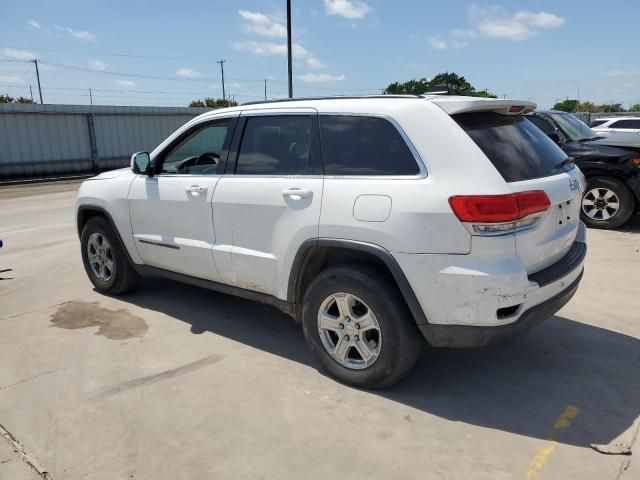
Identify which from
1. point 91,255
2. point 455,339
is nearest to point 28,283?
point 91,255

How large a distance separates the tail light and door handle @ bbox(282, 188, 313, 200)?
0.97 meters

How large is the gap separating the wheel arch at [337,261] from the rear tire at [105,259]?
7.29 ft

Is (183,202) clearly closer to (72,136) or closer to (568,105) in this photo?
(72,136)

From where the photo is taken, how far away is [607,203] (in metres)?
8.07

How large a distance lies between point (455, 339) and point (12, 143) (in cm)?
1903

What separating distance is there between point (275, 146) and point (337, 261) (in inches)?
37.9

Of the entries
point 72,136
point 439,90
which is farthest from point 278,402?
point 72,136

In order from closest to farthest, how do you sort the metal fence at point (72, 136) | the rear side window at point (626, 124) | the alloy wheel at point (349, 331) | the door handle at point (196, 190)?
the alloy wheel at point (349, 331)
the door handle at point (196, 190)
the rear side window at point (626, 124)
the metal fence at point (72, 136)

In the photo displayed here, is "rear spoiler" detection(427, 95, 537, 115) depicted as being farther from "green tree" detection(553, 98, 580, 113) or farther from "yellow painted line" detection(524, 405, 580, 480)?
"green tree" detection(553, 98, 580, 113)

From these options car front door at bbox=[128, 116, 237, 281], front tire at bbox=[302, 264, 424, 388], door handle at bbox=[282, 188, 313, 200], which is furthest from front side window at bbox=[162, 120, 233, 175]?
front tire at bbox=[302, 264, 424, 388]

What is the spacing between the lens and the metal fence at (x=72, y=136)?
59.2 feet

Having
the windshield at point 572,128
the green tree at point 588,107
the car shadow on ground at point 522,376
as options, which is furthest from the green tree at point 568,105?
the car shadow on ground at point 522,376

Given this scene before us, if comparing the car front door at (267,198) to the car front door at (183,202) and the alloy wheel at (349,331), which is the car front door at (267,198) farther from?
the alloy wheel at (349,331)

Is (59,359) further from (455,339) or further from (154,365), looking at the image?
(455,339)
